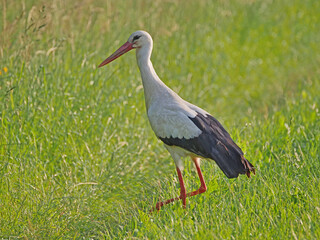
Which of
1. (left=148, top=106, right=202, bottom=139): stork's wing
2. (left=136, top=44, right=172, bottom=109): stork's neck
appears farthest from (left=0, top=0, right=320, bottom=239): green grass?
(left=136, top=44, right=172, bottom=109): stork's neck

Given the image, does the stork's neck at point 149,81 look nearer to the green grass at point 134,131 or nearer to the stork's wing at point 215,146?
the stork's wing at point 215,146

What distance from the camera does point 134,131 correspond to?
20.1ft

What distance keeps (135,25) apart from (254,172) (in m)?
3.82

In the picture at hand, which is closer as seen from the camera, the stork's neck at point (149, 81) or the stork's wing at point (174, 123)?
the stork's wing at point (174, 123)

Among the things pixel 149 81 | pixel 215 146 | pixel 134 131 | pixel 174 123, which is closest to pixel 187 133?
pixel 174 123

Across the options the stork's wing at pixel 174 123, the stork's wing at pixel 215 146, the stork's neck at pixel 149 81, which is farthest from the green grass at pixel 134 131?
the stork's neck at pixel 149 81

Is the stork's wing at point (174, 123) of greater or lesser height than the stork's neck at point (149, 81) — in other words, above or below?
below

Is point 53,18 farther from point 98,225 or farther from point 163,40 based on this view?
point 98,225

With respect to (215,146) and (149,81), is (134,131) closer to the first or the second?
(149,81)

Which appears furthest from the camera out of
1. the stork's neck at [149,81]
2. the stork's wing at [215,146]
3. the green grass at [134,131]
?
the stork's neck at [149,81]

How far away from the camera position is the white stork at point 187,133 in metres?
4.52

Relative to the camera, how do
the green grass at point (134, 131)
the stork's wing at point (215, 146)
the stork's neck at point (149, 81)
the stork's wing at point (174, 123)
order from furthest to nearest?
the stork's neck at point (149, 81)
the stork's wing at point (174, 123)
the stork's wing at point (215, 146)
the green grass at point (134, 131)

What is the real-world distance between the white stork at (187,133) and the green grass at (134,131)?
0.82ft

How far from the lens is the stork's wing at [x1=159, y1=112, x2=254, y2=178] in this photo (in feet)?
14.6
